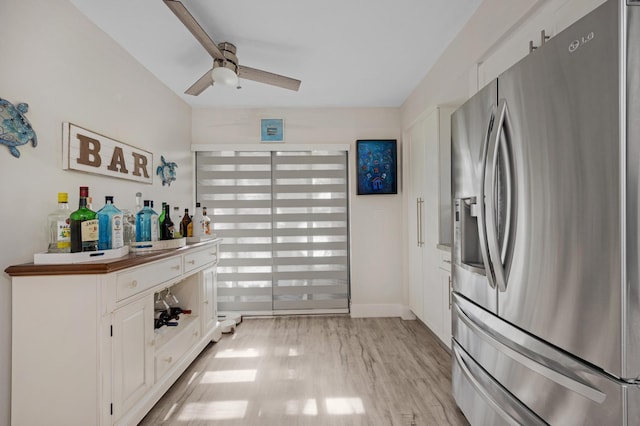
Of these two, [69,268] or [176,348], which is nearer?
[69,268]

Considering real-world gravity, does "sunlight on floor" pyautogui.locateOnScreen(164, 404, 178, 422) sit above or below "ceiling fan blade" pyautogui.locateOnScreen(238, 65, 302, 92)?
below

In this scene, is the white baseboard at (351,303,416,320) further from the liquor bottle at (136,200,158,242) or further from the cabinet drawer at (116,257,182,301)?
the liquor bottle at (136,200,158,242)

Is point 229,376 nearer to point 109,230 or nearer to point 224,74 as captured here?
Answer: point 109,230

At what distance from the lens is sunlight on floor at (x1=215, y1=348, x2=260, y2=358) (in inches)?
110

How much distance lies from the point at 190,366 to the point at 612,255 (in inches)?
112

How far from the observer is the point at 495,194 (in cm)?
136

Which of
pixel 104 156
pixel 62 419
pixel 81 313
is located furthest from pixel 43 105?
pixel 62 419

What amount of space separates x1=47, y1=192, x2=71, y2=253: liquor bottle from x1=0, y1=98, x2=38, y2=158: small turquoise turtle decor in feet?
0.98

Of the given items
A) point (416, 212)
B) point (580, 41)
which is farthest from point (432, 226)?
point (580, 41)

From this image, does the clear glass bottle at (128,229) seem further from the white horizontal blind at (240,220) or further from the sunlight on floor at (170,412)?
the white horizontal blind at (240,220)

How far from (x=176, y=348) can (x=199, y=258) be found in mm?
742

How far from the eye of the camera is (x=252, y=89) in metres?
3.29

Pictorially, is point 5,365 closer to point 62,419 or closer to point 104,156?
point 62,419

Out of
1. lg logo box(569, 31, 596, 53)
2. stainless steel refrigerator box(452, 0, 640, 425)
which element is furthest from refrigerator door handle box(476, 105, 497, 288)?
lg logo box(569, 31, 596, 53)
